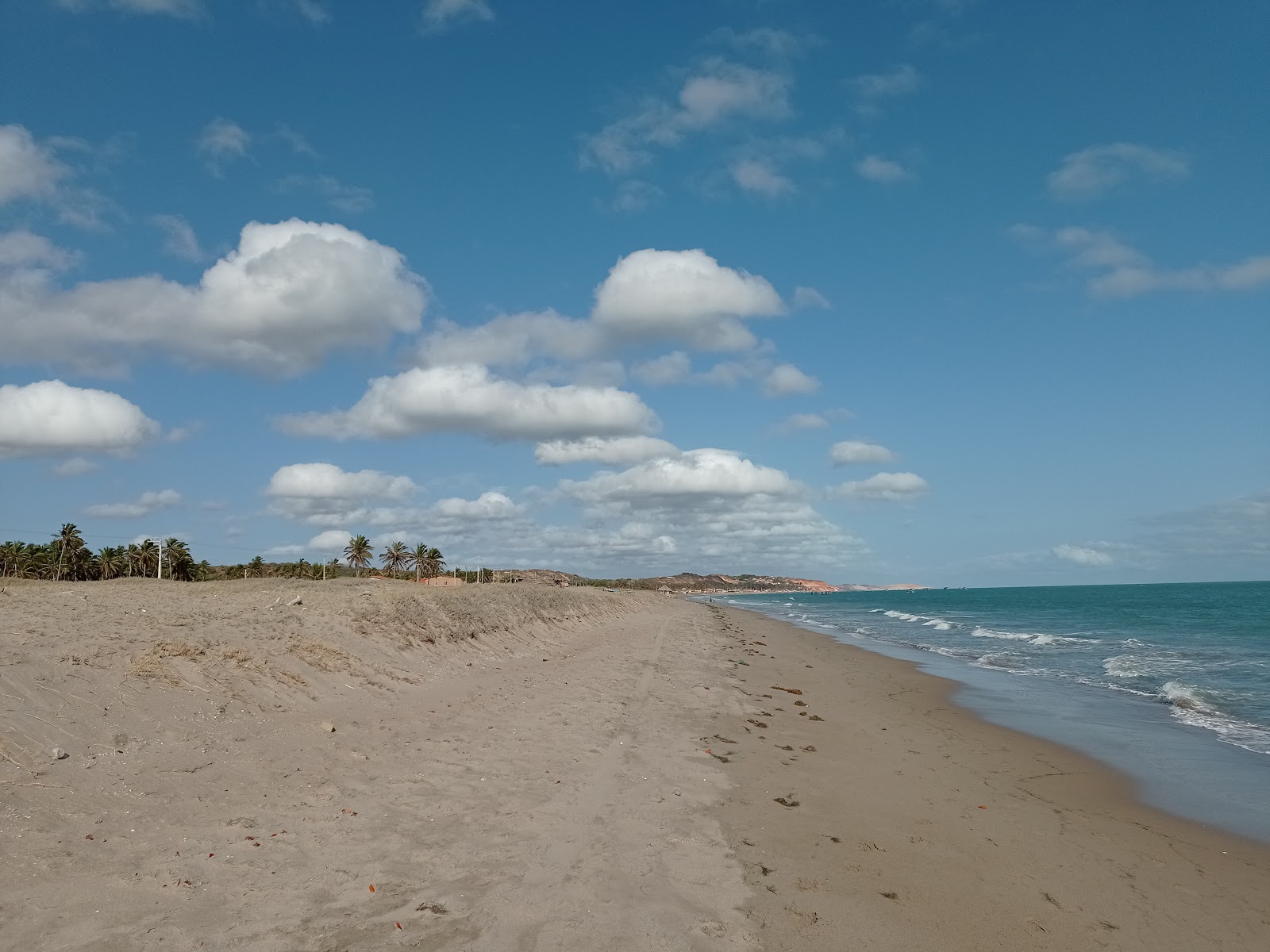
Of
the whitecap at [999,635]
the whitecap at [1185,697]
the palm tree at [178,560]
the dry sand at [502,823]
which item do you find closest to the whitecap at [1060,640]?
the whitecap at [999,635]

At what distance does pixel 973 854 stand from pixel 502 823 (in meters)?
5.31

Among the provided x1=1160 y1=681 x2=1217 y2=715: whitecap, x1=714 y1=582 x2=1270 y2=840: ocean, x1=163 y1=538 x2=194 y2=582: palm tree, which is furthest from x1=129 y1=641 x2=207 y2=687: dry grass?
x1=163 y1=538 x2=194 y2=582: palm tree

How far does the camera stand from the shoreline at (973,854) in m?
6.47

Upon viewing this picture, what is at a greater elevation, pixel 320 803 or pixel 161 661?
pixel 161 661

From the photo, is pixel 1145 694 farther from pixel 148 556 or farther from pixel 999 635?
pixel 148 556

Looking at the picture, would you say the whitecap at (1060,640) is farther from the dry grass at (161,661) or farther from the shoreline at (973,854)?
the dry grass at (161,661)

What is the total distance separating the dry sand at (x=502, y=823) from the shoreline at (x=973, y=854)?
4cm

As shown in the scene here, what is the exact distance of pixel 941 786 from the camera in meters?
11.1

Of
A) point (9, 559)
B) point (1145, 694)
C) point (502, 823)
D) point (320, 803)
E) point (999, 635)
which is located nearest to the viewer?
point (502, 823)

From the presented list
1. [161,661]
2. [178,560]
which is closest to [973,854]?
[161,661]

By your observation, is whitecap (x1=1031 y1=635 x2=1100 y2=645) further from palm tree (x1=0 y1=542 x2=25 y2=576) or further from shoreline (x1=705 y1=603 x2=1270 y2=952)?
palm tree (x1=0 y1=542 x2=25 y2=576)

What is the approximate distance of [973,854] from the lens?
8.19 metres

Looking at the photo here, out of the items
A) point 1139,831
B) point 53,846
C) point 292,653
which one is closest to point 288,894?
point 53,846

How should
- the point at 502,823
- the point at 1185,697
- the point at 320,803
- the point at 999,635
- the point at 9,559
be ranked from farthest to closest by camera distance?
1. the point at 9,559
2. the point at 999,635
3. the point at 1185,697
4. the point at 320,803
5. the point at 502,823
